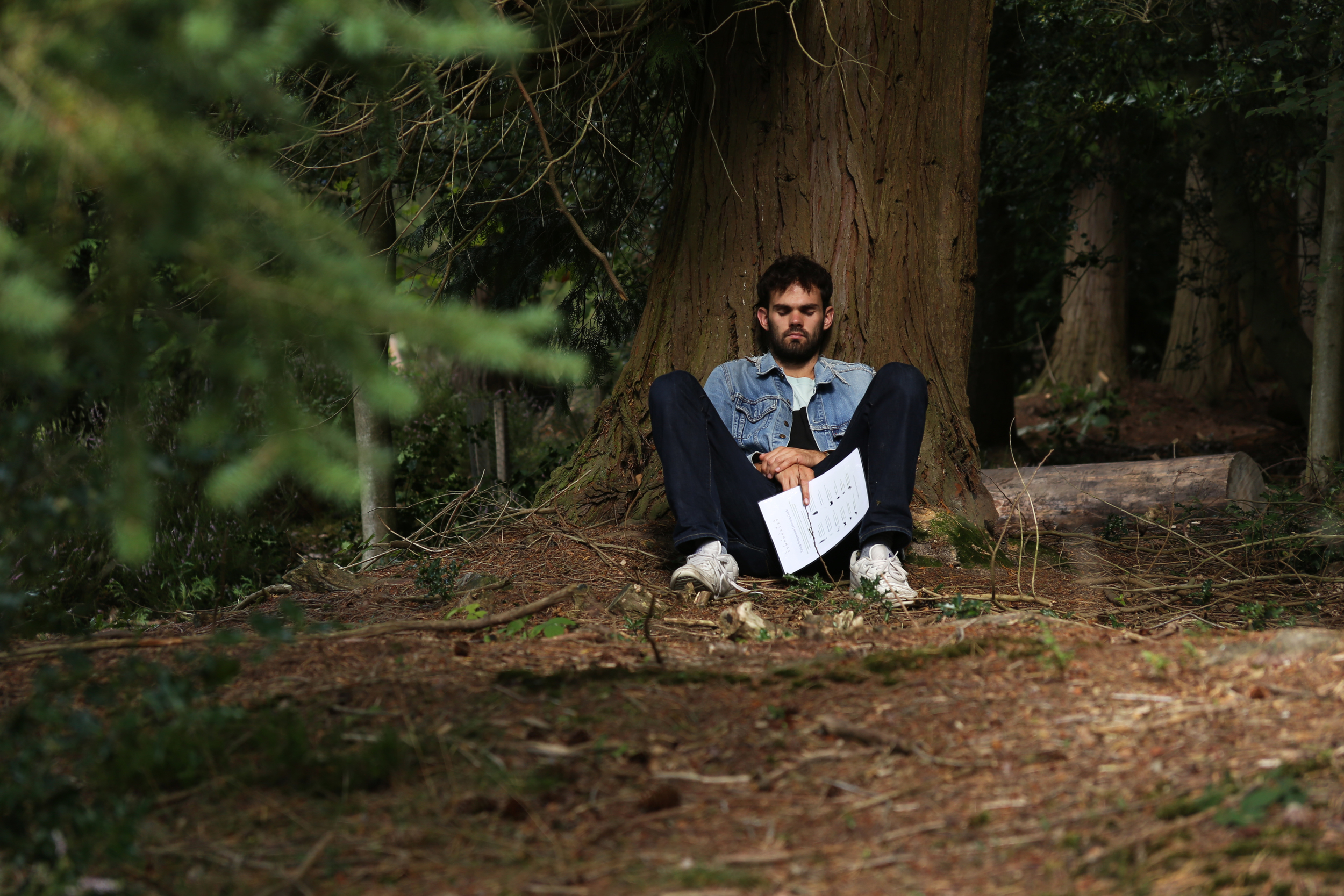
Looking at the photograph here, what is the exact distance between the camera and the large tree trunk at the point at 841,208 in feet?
15.3

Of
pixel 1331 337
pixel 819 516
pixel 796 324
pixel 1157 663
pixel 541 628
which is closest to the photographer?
pixel 1157 663

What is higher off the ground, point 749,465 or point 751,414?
point 751,414

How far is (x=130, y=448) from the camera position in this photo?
A: 1755mm

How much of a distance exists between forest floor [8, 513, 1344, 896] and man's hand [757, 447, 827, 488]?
3.72 ft

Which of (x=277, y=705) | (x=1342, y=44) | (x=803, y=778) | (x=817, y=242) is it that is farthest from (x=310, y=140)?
(x=1342, y=44)

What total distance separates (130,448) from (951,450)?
3706mm

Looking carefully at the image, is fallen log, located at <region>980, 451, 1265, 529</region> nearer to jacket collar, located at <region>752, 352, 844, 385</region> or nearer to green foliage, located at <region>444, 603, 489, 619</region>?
jacket collar, located at <region>752, 352, 844, 385</region>

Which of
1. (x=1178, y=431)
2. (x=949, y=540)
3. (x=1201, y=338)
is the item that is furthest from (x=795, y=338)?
(x=1201, y=338)

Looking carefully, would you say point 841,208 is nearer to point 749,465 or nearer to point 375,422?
point 749,465

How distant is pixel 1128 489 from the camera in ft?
18.6

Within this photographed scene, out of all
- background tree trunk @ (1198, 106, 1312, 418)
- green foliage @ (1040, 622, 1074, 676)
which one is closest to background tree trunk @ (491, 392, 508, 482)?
green foliage @ (1040, 622, 1074, 676)

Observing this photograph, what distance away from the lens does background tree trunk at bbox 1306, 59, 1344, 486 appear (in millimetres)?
6617

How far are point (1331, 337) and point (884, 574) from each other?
4.70 meters

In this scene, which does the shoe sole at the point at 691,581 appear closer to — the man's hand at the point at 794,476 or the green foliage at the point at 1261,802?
the man's hand at the point at 794,476
